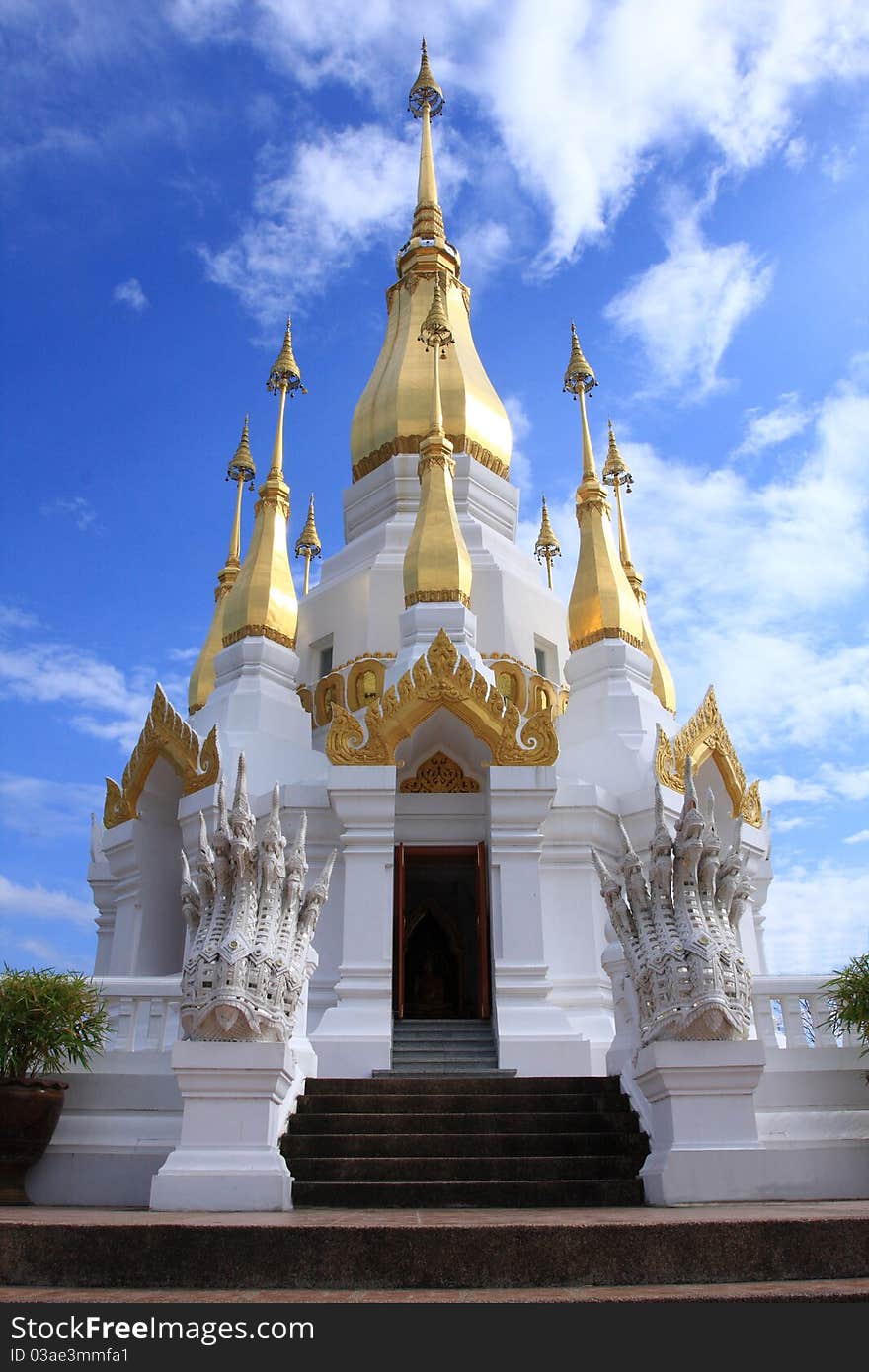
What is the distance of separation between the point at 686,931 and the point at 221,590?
1550 centimetres

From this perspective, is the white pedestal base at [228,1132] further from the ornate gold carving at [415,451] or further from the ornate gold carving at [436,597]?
the ornate gold carving at [415,451]

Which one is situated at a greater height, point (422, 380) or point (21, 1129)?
point (422, 380)

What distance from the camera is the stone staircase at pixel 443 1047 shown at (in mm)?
9617

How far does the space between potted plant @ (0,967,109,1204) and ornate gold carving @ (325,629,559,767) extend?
4.36 metres

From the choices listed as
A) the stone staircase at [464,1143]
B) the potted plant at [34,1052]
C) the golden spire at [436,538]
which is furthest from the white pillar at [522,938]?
the potted plant at [34,1052]

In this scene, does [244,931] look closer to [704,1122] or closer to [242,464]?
[704,1122]

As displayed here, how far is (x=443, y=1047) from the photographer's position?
10156mm

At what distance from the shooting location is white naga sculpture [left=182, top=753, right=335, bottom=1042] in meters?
6.43

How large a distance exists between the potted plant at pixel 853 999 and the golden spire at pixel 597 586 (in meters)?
8.11

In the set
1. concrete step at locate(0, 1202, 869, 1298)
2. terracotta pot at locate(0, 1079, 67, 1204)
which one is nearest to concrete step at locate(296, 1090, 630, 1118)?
terracotta pot at locate(0, 1079, 67, 1204)

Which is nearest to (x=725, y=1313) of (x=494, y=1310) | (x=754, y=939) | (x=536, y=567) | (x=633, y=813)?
(x=494, y=1310)

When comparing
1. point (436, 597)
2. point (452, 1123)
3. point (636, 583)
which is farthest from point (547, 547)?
point (452, 1123)

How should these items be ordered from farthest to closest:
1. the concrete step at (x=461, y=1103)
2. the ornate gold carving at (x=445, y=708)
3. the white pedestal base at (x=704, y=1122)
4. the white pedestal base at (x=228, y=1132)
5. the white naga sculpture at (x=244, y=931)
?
the ornate gold carving at (x=445, y=708) < the concrete step at (x=461, y=1103) < the white naga sculpture at (x=244, y=931) < the white pedestal base at (x=704, y=1122) < the white pedestal base at (x=228, y=1132)

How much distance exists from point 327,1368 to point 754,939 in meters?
12.5
